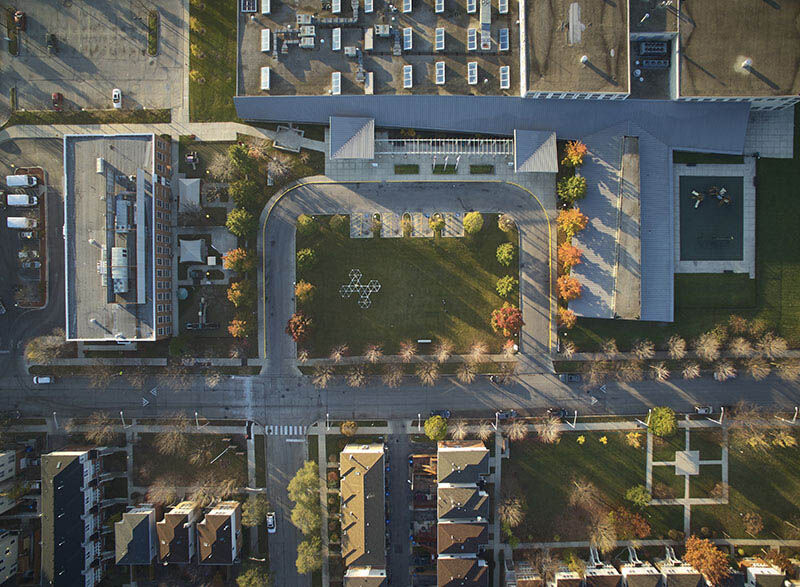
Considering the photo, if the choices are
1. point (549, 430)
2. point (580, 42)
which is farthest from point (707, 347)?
point (580, 42)

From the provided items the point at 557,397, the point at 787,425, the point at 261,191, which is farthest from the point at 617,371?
the point at 261,191

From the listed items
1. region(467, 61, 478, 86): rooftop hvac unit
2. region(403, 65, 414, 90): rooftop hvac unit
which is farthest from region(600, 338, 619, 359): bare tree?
region(403, 65, 414, 90): rooftop hvac unit

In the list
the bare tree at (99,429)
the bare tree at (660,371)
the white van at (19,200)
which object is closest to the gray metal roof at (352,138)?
the white van at (19,200)

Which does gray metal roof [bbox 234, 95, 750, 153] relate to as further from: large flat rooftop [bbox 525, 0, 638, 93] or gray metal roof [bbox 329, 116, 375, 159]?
large flat rooftop [bbox 525, 0, 638, 93]

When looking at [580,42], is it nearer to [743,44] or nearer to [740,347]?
[743,44]

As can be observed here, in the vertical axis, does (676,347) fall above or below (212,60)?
below

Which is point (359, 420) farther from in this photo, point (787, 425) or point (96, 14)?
point (96, 14)
